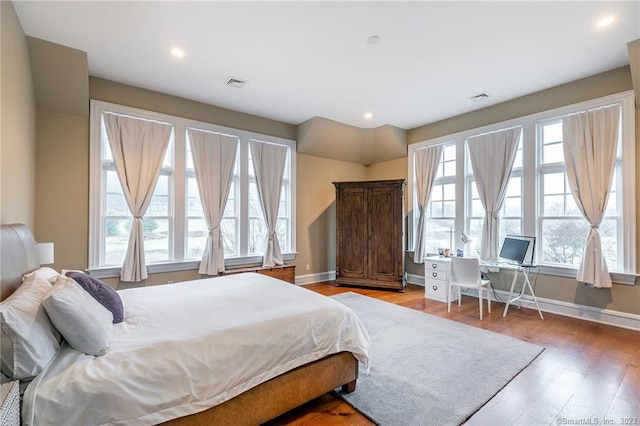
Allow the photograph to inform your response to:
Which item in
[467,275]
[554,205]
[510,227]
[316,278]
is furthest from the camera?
[316,278]

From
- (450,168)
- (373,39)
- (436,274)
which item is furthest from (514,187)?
(373,39)

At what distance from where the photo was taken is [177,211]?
434 centimetres

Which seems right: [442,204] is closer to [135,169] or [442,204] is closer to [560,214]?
[560,214]

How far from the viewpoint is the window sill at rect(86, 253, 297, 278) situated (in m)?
3.74

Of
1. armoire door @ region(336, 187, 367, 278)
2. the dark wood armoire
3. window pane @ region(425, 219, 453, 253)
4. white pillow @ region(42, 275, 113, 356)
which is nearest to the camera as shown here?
white pillow @ region(42, 275, 113, 356)

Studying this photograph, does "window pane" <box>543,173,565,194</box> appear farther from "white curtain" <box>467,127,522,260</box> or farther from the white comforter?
the white comforter

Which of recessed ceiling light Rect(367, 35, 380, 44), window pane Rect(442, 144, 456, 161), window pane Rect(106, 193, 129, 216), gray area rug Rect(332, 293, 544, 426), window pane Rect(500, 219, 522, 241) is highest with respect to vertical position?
recessed ceiling light Rect(367, 35, 380, 44)

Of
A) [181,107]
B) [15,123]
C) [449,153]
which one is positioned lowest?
[15,123]

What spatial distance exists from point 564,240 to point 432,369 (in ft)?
9.63

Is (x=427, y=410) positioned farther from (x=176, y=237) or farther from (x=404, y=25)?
(x=176, y=237)

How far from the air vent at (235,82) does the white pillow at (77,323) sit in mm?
3082

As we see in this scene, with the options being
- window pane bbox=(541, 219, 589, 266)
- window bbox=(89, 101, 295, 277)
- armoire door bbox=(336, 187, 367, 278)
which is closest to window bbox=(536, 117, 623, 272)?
window pane bbox=(541, 219, 589, 266)

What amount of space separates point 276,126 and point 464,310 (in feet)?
14.2

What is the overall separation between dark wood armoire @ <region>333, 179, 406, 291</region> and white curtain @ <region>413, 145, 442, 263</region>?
1.83ft
